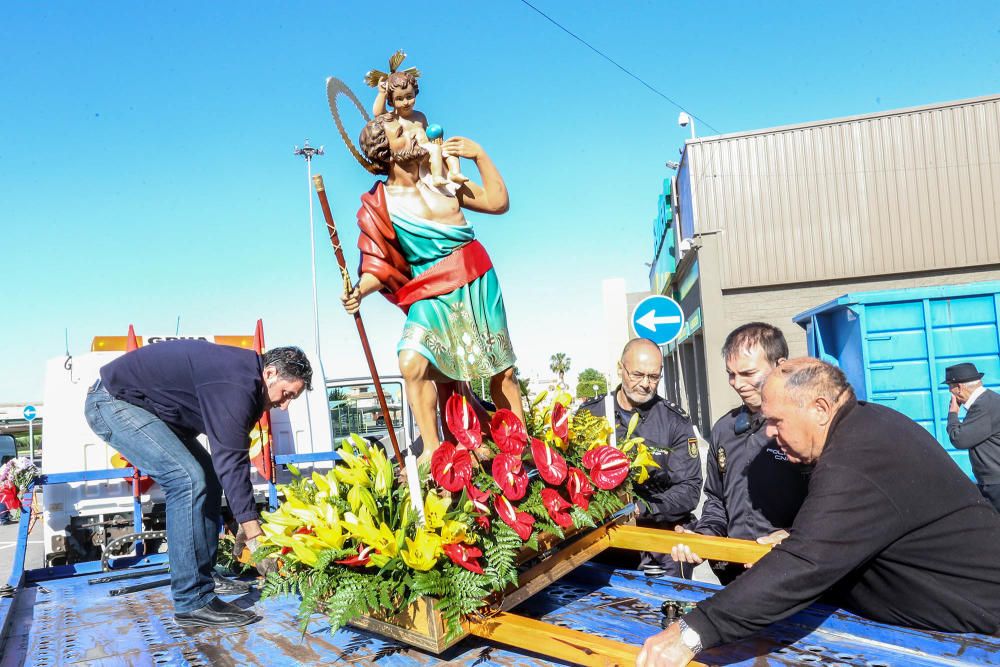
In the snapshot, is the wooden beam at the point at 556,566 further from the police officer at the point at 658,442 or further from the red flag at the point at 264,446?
the red flag at the point at 264,446

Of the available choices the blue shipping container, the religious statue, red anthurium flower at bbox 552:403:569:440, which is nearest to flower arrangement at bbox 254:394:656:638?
red anthurium flower at bbox 552:403:569:440

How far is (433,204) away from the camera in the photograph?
9.83 ft

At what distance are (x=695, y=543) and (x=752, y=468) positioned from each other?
70cm

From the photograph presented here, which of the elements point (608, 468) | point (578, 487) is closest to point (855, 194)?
point (608, 468)

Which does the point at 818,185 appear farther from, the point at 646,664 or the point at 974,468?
the point at 646,664

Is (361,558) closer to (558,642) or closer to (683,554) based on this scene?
(558,642)

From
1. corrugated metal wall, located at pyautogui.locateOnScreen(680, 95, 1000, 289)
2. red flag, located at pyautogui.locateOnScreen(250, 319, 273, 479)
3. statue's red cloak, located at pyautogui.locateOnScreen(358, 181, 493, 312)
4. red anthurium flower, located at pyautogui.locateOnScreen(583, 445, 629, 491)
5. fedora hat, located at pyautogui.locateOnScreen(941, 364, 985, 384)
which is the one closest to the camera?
red anthurium flower, located at pyautogui.locateOnScreen(583, 445, 629, 491)

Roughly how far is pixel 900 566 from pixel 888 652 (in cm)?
23

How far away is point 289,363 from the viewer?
120 inches

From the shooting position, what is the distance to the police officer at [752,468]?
9.84 feet

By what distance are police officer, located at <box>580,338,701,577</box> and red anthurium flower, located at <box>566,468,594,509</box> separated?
773 millimetres

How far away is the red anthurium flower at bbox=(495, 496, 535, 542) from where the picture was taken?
223 centimetres

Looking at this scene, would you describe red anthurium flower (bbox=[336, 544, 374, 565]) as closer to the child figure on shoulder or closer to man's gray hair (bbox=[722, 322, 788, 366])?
the child figure on shoulder

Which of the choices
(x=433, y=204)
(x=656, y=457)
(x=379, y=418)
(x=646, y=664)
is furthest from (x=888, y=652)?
(x=379, y=418)
